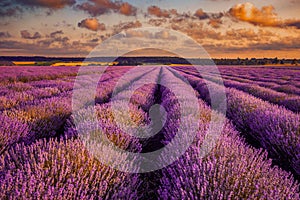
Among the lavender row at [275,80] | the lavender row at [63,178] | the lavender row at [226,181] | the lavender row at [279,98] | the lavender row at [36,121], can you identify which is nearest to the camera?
the lavender row at [63,178]

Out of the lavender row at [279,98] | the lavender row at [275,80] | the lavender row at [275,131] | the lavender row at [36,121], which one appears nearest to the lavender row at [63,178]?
the lavender row at [36,121]

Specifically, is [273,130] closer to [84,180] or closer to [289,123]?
[289,123]

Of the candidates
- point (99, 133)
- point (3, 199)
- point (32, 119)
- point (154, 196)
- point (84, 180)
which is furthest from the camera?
point (32, 119)

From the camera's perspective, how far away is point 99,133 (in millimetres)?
2924

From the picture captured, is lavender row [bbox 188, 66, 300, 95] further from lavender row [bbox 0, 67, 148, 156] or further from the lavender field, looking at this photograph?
lavender row [bbox 0, 67, 148, 156]

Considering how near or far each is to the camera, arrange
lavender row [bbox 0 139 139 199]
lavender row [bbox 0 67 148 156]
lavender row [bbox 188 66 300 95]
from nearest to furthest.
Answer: lavender row [bbox 0 139 139 199], lavender row [bbox 0 67 148 156], lavender row [bbox 188 66 300 95]

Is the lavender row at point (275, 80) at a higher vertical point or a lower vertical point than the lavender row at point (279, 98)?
higher

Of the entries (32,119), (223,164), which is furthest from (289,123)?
(32,119)

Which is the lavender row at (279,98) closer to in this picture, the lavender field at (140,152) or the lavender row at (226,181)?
the lavender field at (140,152)

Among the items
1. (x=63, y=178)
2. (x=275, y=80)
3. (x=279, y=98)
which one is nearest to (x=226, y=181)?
(x=63, y=178)

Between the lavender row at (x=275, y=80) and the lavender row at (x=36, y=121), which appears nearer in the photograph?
the lavender row at (x=36, y=121)

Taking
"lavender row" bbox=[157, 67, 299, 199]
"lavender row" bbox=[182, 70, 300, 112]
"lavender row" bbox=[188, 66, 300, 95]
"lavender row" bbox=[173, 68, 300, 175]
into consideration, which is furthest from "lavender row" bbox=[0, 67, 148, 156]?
"lavender row" bbox=[188, 66, 300, 95]

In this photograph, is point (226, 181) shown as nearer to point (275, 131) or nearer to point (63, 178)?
point (63, 178)

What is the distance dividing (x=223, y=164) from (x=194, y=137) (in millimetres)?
679
